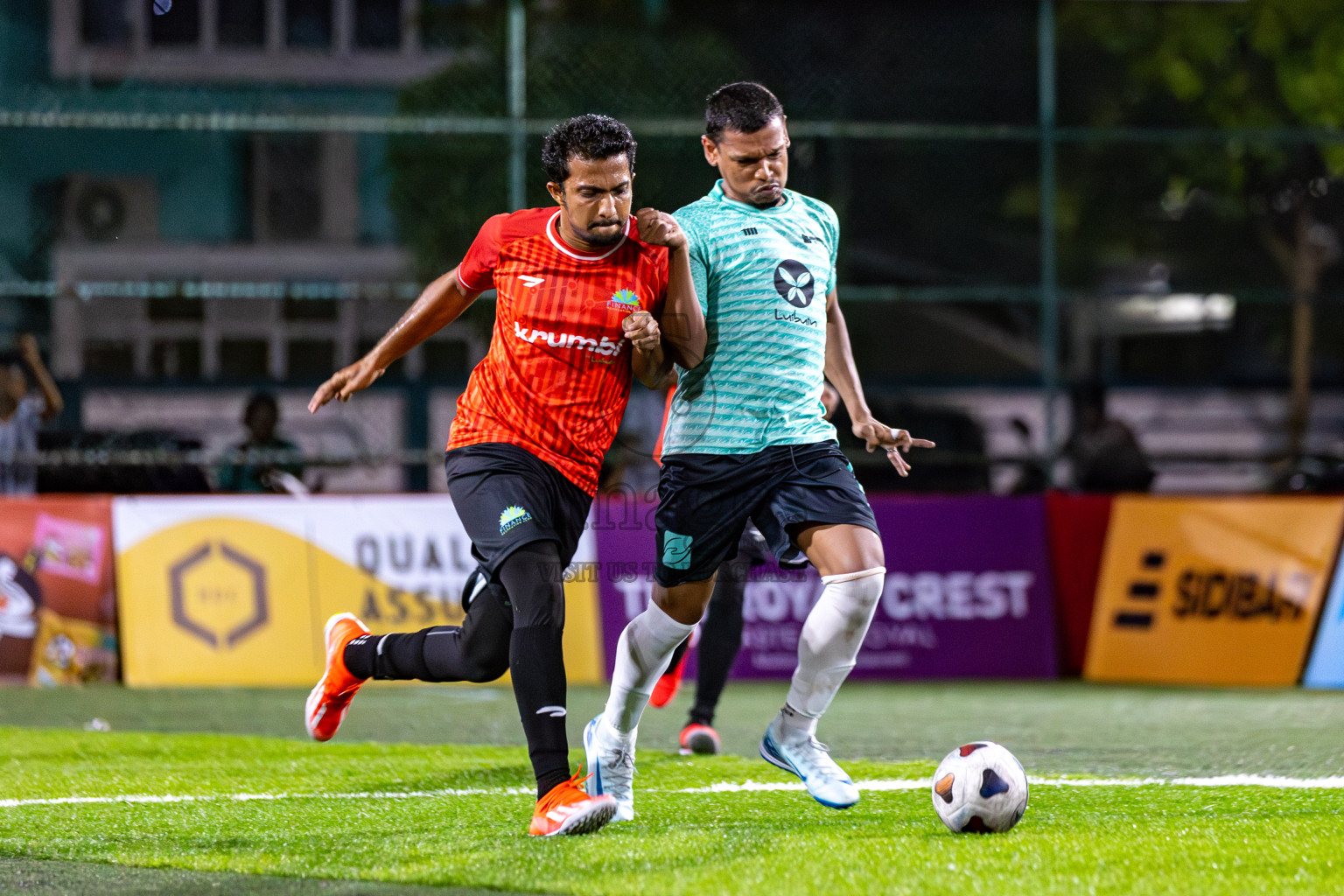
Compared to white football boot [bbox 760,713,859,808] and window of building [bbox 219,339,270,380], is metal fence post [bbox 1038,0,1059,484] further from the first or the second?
white football boot [bbox 760,713,859,808]

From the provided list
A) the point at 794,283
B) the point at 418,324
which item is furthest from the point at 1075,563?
the point at 418,324

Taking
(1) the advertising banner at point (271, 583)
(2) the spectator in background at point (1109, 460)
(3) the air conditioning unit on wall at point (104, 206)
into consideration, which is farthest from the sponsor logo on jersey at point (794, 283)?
(3) the air conditioning unit on wall at point (104, 206)

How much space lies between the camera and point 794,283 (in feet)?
16.3

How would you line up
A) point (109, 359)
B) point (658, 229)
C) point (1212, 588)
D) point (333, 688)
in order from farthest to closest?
point (109, 359)
point (1212, 588)
point (333, 688)
point (658, 229)

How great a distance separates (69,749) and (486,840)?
3147mm

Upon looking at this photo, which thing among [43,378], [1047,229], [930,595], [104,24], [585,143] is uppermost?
[104,24]

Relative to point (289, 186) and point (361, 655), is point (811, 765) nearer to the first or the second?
point (361, 655)

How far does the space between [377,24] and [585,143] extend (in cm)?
811

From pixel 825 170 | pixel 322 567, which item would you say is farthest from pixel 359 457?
pixel 825 170

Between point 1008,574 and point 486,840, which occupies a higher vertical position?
point 486,840

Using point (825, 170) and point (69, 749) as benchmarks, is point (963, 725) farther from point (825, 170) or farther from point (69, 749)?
point (825, 170)

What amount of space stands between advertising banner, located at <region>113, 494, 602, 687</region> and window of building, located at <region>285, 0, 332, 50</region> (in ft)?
12.1

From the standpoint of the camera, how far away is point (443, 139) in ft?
39.7

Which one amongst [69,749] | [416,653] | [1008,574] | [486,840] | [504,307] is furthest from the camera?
[1008,574]
